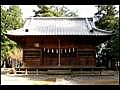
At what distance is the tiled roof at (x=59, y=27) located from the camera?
9.66 metres

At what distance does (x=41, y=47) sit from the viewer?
32.3 ft

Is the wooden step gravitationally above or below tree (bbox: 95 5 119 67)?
below

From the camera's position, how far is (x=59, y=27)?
1072 cm

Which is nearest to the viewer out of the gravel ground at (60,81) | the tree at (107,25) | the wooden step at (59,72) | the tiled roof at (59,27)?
the gravel ground at (60,81)

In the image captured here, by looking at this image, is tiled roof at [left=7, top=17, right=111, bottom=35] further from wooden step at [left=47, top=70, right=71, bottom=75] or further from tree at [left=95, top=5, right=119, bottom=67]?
tree at [left=95, top=5, right=119, bottom=67]

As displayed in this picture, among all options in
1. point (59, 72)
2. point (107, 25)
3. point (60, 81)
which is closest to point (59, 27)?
point (59, 72)

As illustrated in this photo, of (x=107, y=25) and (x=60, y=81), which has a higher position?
(x=107, y=25)

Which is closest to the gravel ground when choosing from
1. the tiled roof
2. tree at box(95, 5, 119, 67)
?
the tiled roof

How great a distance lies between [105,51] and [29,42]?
6.42 meters

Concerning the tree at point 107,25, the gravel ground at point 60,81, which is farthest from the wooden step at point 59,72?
the tree at point 107,25

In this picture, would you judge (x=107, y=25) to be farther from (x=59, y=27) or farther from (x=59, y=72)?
(x=59, y=72)

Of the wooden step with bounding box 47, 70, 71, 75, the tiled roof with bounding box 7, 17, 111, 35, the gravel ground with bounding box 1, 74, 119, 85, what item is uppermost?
the tiled roof with bounding box 7, 17, 111, 35

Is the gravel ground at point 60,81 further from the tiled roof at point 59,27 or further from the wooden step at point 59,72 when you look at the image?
the tiled roof at point 59,27

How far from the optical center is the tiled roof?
9.66 m
